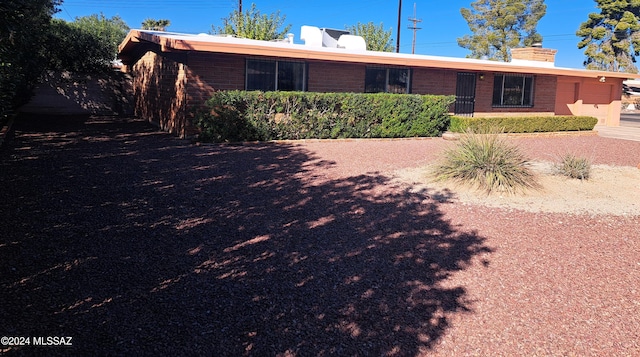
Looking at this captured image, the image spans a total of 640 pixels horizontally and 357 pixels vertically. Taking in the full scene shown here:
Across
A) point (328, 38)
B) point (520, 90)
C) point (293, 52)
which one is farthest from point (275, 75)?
point (520, 90)

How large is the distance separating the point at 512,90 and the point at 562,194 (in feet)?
47.4

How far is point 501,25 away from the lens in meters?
51.2

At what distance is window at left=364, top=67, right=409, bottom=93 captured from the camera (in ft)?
57.5

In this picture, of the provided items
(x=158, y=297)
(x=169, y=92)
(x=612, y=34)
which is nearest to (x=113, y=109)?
(x=169, y=92)

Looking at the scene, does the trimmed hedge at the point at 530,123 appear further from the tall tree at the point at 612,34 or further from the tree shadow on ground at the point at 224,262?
the tall tree at the point at 612,34

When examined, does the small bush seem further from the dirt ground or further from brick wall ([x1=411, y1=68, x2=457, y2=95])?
brick wall ([x1=411, y1=68, x2=457, y2=95])

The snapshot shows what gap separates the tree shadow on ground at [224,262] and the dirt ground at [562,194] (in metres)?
0.77

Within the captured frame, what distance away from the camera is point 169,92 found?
15383 mm

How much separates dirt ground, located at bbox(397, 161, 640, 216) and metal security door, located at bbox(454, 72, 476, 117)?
1021cm

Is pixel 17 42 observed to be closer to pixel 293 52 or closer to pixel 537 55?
pixel 293 52

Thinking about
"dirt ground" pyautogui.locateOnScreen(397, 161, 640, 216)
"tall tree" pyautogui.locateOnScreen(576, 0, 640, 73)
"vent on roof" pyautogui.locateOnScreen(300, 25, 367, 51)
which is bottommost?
"dirt ground" pyautogui.locateOnScreen(397, 161, 640, 216)

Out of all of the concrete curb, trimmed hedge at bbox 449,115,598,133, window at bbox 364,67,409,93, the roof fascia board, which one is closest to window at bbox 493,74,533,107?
the roof fascia board

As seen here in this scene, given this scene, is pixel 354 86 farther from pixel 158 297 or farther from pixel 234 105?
pixel 158 297

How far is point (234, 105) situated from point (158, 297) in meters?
9.65
